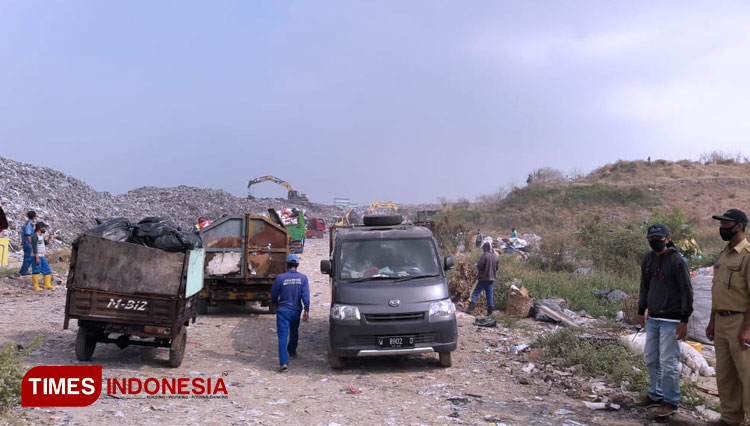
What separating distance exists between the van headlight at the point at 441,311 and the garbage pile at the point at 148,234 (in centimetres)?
340

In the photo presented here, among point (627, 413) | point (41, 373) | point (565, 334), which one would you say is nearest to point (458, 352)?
point (565, 334)

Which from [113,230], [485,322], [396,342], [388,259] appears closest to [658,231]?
[396,342]

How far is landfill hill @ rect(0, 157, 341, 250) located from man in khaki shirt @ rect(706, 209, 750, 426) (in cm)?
2240

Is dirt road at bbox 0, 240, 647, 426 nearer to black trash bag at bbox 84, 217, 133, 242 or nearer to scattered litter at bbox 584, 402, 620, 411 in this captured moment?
scattered litter at bbox 584, 402, 620, 411

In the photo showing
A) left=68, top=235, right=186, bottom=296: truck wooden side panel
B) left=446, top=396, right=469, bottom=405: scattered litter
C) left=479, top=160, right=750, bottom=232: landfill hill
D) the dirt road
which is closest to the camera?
the dirt road

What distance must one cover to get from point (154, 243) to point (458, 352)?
481cm

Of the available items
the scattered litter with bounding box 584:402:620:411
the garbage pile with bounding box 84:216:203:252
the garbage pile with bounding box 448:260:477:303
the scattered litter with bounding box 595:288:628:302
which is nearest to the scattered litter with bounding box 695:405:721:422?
the scattered litter with bounding box 584:402:620:411

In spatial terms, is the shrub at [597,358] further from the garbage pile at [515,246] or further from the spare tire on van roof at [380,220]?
the garbage pile at [515,246]

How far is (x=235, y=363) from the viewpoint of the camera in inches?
329

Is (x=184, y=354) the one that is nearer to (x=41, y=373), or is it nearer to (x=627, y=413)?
(x=41, y=373)

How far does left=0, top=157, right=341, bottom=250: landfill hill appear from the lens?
25078mm

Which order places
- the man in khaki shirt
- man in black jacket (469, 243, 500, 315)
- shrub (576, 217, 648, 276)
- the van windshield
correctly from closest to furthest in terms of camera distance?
the man in khaki shirt, the van windshield, man in black jacket (469, 243, 500, 315), shrub (576, 217, 648, 276)

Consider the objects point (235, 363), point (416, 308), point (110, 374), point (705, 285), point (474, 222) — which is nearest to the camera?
point (110, 374)

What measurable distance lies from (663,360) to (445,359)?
306cm
